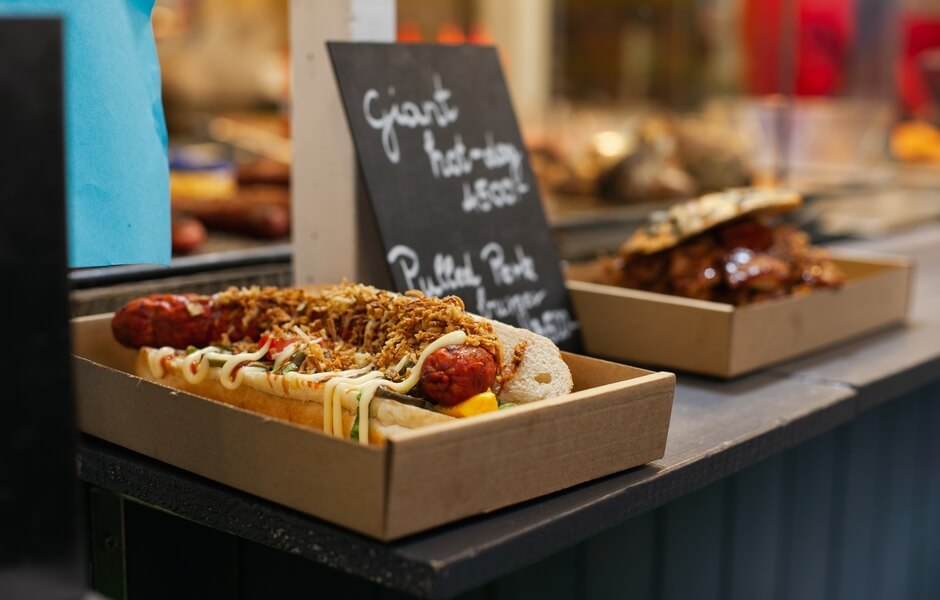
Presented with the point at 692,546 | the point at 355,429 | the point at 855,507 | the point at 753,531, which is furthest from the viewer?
the point at 855,507

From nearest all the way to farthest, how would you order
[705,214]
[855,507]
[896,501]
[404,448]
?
[404,448] < [705,214] < [855,507] < [896,501]

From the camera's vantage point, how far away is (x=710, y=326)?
204cm

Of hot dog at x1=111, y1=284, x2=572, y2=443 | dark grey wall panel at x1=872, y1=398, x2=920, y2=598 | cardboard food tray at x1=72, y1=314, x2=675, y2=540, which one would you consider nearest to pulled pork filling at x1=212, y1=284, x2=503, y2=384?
hot dog at x1=111, y1=284, x2=572, y2=443

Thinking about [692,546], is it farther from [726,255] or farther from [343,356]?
[343,356]

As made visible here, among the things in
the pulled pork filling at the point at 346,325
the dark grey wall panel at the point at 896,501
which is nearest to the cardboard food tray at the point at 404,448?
the pulled pork filling at the point at 346,325

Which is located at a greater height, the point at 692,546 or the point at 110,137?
→ the point at 110,137

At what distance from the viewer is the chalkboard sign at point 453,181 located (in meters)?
Result: 1.92

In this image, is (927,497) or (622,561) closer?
(622,561)

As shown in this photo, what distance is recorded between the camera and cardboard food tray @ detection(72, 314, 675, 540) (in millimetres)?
1203

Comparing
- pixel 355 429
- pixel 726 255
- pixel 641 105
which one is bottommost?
pixel 355 429

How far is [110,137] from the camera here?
1494mm

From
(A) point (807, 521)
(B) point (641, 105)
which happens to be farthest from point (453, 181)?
(B) point (641, 105)

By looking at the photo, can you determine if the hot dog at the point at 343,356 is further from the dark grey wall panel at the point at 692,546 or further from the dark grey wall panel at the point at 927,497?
the dark grey wall panel at the point at 927,497

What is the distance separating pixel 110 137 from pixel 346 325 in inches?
16.1
